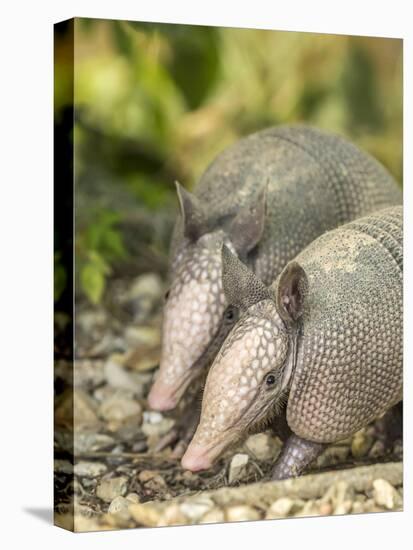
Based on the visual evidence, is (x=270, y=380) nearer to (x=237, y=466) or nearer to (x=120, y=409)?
(x=237, y=466)

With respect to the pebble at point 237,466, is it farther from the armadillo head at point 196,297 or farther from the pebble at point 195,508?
the armadillo head at point 196,297

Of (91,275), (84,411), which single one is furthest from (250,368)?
(91,275)

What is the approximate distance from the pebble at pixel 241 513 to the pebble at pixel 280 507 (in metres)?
0.07

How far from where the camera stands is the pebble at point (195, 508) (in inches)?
222

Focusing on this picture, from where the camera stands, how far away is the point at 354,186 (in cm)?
639

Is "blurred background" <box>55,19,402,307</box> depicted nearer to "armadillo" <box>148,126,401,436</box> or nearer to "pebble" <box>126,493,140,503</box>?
→ "armadillo" <box>148,126,401,436</box>

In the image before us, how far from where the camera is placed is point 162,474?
5.91m

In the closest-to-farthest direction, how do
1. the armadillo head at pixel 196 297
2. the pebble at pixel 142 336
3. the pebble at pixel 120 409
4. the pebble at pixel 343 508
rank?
1. the armadillo head at pixel 196 297
2. the pebble at pixel 343 508
3. the pebble at pixel 120 409
4. the pebble at pixel 142 336

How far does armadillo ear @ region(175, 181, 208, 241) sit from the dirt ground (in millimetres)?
979

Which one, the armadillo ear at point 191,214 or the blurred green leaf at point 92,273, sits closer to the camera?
the armadillo ear at point 191,214

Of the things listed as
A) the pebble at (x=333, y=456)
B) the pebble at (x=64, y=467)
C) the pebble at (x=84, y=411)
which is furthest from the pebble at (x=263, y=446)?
the pebble at (x=84, y=411)

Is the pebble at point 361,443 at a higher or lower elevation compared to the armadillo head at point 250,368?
lower

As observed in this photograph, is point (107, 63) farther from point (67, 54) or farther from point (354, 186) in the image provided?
point (354, 186)

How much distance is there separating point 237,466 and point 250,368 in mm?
870
